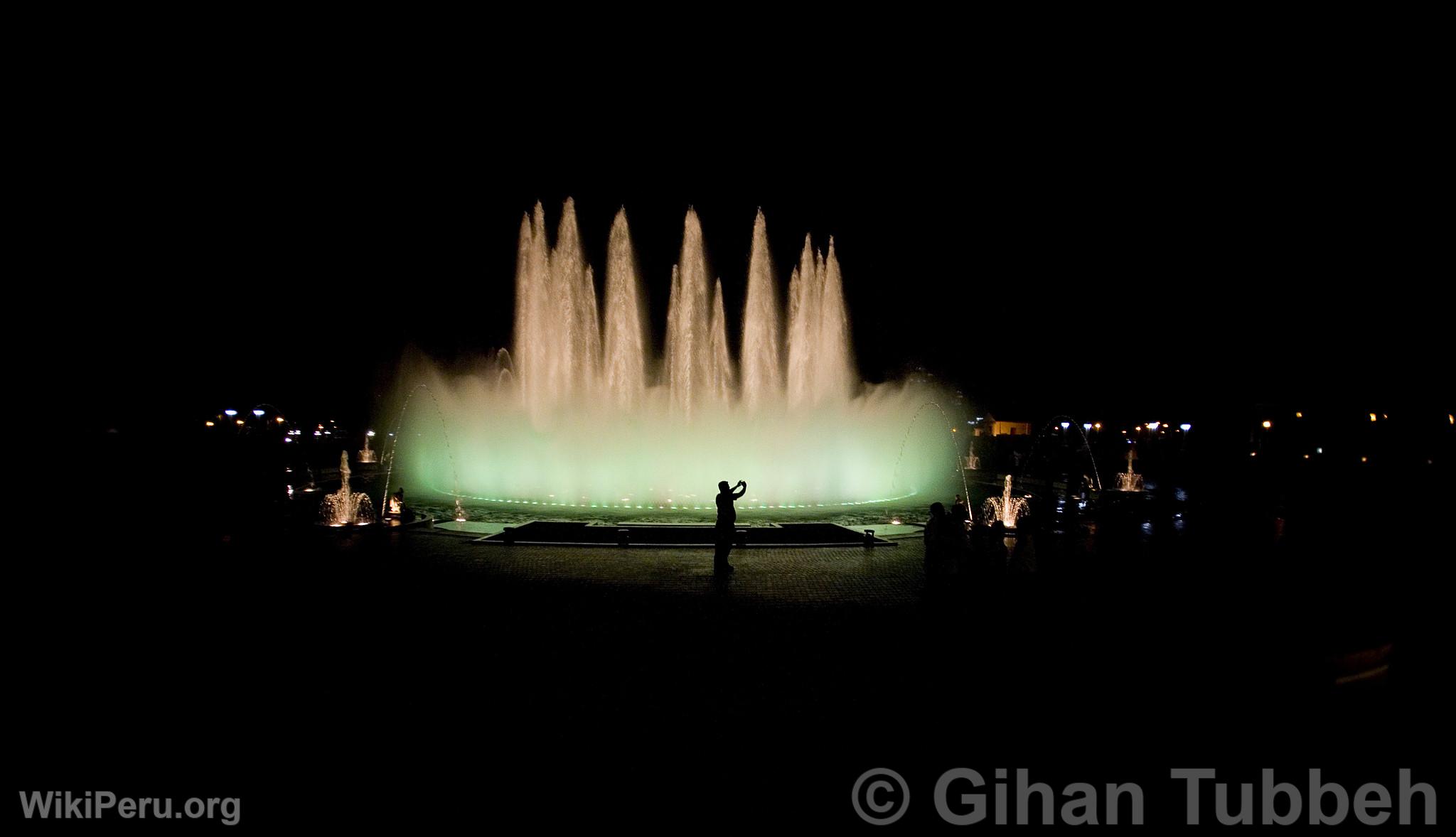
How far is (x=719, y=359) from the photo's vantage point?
26.4 m

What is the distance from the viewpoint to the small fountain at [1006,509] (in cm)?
1916

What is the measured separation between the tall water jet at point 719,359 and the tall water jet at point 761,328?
0.75 meters

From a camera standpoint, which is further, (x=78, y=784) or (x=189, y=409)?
(x=189, y=409)

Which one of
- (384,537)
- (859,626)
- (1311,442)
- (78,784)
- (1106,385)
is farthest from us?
(1106,385)

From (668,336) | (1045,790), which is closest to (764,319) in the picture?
(668,336)

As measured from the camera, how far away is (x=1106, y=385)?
7775cm

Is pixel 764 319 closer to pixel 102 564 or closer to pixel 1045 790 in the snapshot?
pixel 102 564

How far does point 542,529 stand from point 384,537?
11.2 feet

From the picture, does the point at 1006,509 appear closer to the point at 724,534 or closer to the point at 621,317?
the point at 724,534
